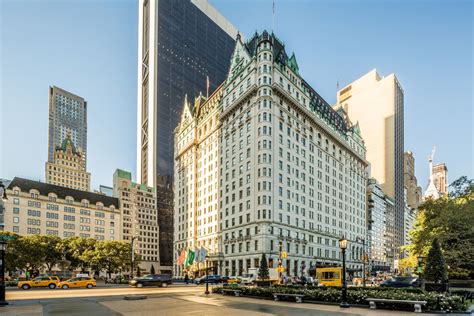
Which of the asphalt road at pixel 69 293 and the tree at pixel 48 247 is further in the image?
the tree at pixel 48 247

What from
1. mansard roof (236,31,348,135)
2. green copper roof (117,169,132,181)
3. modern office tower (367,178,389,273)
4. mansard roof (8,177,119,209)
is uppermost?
mansard roof (236,31,348,135)

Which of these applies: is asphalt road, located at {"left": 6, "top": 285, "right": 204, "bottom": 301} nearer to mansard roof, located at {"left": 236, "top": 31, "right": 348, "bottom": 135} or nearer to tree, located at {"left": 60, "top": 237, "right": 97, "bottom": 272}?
tree, located at {"left": 60, "top": 237, "right": 97, "bottom": 272}

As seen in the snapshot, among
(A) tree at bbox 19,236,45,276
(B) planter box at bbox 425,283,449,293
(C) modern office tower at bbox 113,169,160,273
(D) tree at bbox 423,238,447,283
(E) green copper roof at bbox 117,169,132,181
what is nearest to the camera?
(B) planter box at bbox 425,283,449,293

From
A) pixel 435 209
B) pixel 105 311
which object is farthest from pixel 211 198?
pixel 105 311

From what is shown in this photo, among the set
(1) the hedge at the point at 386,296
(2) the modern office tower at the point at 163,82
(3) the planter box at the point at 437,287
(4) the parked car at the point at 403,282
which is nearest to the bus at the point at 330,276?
(4) the parked car at the point at 403,282

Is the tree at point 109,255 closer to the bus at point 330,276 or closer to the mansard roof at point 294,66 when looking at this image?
the bus at point 330,276

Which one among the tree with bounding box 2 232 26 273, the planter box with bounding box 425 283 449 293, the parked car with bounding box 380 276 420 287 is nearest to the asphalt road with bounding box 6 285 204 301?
the parked car with bounding box 380 276 420 287

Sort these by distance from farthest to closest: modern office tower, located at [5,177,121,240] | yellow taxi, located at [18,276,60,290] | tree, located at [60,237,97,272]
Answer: modern office tower, located at [5,177,121,240] < tree, located at [60,237,97,272] < yellow taxi, located at [18,276,60,290]

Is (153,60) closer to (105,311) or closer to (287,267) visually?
(287,267)

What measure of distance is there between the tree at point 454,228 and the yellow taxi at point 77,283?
4521 cm

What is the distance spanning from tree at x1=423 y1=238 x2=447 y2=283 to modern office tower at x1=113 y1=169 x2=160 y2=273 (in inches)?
6049

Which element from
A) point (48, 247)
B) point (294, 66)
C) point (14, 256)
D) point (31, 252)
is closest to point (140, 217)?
point (48, 247)

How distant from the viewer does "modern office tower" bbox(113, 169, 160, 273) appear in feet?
571

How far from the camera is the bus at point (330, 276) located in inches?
1986
